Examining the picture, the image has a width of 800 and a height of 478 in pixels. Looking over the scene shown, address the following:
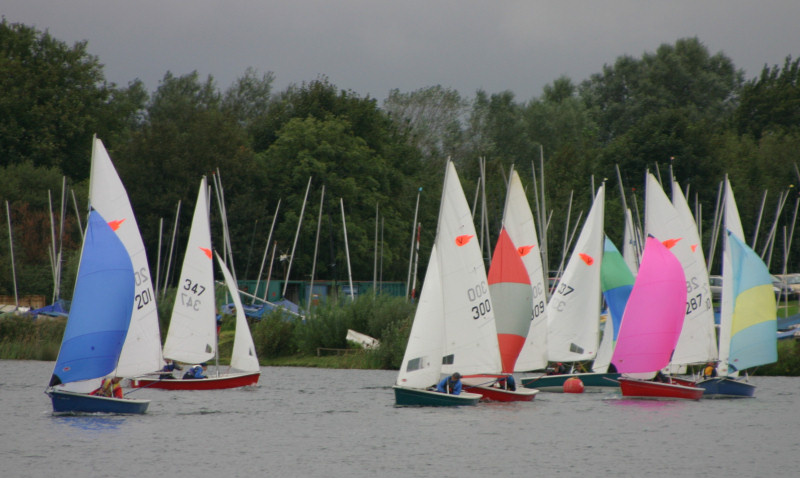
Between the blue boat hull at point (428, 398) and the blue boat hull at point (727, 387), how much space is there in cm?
1025

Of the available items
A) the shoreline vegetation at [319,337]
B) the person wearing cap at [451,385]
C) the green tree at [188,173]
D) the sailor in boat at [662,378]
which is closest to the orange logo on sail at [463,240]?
the person wearing cap at [451,385]

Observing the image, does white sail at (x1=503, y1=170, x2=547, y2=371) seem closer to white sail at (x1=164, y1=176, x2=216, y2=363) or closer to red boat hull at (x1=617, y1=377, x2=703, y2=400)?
red boat hull at (x1=617, y1=377, x2=703, y2=400)

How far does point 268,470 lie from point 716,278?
145 feet

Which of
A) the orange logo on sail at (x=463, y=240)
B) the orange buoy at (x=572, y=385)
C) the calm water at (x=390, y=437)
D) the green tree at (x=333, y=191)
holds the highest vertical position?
the green tree at (x=333, y=191)

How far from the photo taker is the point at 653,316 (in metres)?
37.9

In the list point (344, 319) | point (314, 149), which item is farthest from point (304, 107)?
point (344, 319)

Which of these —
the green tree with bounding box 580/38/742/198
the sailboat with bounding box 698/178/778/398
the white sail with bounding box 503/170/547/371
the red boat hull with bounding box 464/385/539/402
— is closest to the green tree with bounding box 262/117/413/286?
the green tree with bounding box 580/38/742/198

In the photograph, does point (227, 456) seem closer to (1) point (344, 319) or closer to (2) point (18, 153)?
(1) point (344, 319)

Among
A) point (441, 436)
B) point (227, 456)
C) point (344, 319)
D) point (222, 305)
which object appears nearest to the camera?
point (227, 456)

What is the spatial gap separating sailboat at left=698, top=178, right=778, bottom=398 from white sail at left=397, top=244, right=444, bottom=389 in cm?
1129

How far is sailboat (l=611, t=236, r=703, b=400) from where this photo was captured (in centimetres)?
3794

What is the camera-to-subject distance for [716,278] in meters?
65.4

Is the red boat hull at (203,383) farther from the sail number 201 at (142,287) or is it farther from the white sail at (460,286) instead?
the white sail at (460,286)

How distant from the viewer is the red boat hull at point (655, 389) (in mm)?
38875
